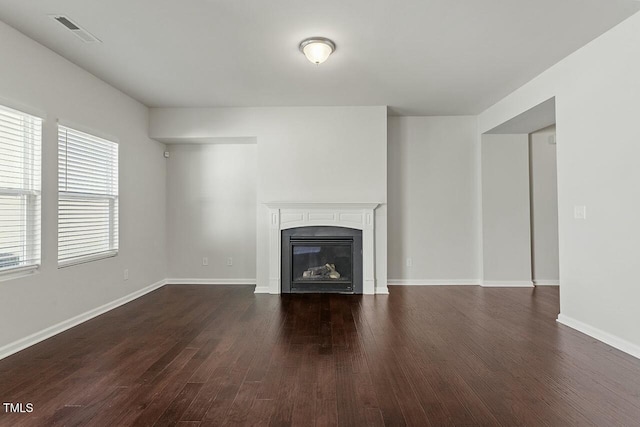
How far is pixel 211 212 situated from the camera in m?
5.54

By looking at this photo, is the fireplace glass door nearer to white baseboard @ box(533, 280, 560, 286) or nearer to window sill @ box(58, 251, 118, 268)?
window sill @ box(58, 251, 118, 268)

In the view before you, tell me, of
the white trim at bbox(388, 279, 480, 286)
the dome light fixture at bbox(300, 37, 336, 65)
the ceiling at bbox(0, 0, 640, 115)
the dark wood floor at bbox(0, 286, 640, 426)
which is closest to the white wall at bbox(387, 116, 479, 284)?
the white trim at bbox(388, 279, 480, 286)

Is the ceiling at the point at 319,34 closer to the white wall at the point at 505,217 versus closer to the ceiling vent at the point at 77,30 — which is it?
the ceiling vent at the point at 77,30

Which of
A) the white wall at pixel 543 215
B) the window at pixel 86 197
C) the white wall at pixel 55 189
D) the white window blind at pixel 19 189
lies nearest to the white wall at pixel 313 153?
the white wall at pixel 55 189

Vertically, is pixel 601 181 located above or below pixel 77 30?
below

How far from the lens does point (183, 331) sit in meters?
3.27

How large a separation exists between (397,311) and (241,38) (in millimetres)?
3149

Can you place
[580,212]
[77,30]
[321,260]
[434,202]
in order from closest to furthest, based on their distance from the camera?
[77,30]
[580,212]
[321,260]
[434,202]

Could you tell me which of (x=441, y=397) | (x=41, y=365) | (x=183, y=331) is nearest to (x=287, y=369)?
(x=441, y=397)

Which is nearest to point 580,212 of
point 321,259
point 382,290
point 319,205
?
point 382,290

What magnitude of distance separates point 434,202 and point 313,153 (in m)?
2.04

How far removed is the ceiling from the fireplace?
185cm

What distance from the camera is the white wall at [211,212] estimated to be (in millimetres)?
5520

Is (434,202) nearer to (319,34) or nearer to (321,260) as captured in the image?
(321,260)
